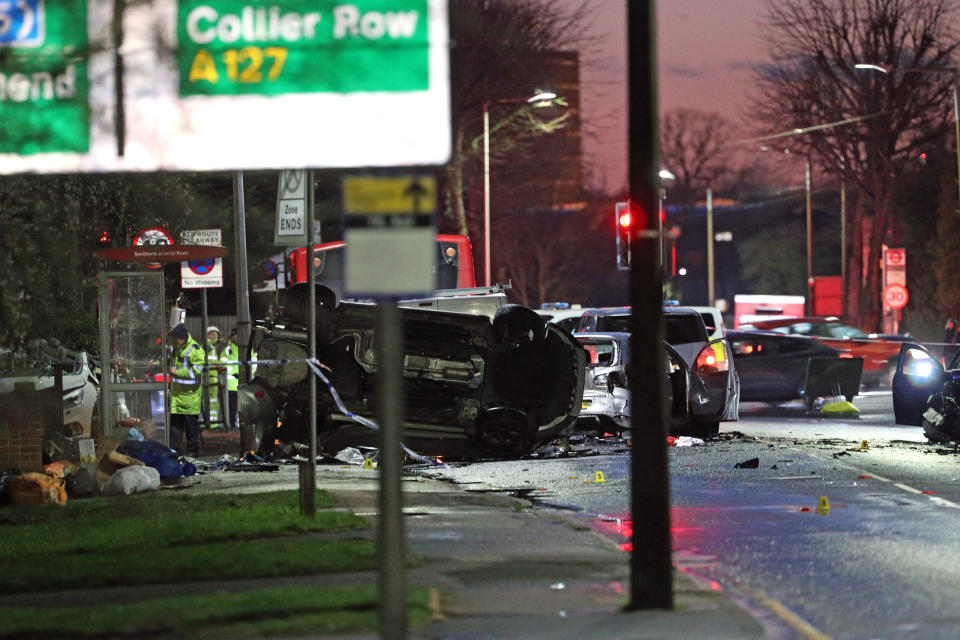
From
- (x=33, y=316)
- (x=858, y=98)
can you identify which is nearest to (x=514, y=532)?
(x=33, y=316)

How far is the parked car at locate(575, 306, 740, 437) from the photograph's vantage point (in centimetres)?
1939

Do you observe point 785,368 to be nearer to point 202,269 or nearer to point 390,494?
point 202,269

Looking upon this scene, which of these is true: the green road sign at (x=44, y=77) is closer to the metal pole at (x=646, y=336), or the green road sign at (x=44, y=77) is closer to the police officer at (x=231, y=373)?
the metal pole at (x=646, y=336)

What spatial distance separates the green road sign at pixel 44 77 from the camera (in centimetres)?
990

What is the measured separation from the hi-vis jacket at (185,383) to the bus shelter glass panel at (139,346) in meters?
1.16

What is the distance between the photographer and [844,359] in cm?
2684

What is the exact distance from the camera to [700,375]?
19.4 meters

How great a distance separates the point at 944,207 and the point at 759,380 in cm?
2912

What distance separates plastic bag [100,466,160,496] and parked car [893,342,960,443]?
9.10 m

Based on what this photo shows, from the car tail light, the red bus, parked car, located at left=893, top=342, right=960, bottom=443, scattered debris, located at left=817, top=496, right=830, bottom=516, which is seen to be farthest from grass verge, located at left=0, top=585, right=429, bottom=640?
the red bus

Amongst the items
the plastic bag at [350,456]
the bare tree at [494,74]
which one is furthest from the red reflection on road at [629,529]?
the bare tree at [494,74]

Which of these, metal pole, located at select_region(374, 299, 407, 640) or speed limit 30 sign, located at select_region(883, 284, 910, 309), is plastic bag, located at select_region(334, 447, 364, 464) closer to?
metal pole, located at select_region(374, 299, 407, 640)

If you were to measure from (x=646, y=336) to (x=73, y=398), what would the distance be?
13.4 m

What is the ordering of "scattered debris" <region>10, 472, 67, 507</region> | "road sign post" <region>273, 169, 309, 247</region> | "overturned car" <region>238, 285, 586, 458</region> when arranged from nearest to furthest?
"scattered debris" <region>10, 472, 67, 507</region> → "road sign post" <region>273, 169, 309, 247</region> → "overturned car" <region>238, 285, 586, 458</region>
